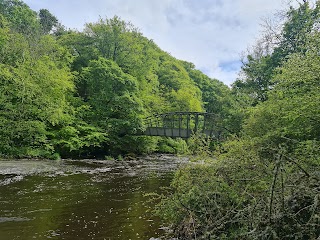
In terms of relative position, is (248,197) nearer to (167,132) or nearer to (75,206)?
(75,206)

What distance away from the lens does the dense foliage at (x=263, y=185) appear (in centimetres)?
430

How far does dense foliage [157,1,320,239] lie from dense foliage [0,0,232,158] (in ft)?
48.9

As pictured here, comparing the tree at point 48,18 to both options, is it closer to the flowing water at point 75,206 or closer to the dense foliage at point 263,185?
the flowing water at point 75,206

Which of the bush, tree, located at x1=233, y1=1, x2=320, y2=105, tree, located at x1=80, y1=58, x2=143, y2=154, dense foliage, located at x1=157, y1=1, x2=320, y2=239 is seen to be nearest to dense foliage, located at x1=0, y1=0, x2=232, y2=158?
tree, located at x1=80, y1=58, x2=143, y2=154

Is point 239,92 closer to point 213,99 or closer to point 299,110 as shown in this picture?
point 299,110

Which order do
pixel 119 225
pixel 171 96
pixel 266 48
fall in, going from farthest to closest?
pixel 171 96
pixel 266 48
pixel 119 225

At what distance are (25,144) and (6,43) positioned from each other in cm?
789

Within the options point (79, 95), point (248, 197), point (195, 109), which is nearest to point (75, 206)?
point (248, 197)

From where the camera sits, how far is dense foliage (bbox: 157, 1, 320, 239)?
4301mm

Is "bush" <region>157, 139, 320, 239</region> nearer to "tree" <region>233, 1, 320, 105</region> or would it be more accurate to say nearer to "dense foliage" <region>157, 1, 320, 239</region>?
"dense foliage" <region>157, 1, 320, 239</region>

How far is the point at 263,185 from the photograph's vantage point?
17.3ft

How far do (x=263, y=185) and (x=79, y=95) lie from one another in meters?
25.8

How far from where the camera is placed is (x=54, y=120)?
21250 mm

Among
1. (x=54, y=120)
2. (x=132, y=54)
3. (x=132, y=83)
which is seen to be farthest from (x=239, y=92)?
(x=54, y=120)
